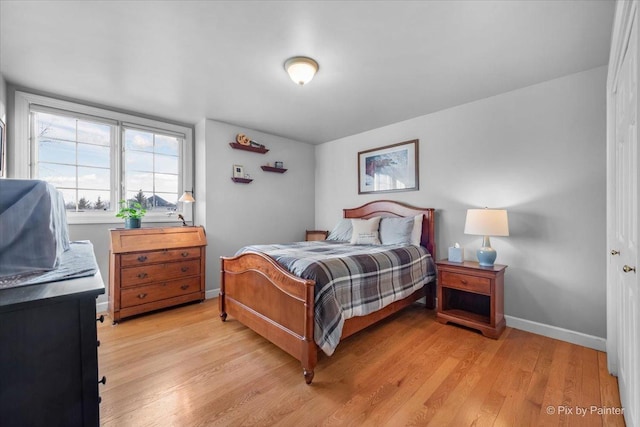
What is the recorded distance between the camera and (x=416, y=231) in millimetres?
3234

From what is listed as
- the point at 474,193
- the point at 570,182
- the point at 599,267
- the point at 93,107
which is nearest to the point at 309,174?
the point at 474,193

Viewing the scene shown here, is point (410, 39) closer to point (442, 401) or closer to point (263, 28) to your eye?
point (263, 28)

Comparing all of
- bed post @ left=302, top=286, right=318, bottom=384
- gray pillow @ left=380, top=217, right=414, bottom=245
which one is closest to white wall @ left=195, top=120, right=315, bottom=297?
gray pillow @ left=380, top=217, right=414, bottom=245

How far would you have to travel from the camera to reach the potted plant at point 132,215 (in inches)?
123

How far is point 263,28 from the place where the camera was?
1.84 metres

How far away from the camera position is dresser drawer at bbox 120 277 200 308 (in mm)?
2914

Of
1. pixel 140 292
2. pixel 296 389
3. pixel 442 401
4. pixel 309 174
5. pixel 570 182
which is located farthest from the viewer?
pixel 309 174

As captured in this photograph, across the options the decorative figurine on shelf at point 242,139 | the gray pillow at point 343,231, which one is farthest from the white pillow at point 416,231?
the decorative figurine on shelf at point 242,139

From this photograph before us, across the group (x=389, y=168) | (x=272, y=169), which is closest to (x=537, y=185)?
(x=389, y=168)

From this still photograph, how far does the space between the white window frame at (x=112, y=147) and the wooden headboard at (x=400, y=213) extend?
2390 millimetres

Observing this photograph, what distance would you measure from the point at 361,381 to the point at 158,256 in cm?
253

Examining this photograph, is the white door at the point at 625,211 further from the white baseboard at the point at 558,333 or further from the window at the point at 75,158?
the window at the point at 75,158

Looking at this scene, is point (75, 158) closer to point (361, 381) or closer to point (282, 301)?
point (282, 301)

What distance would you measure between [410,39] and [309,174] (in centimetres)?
305
